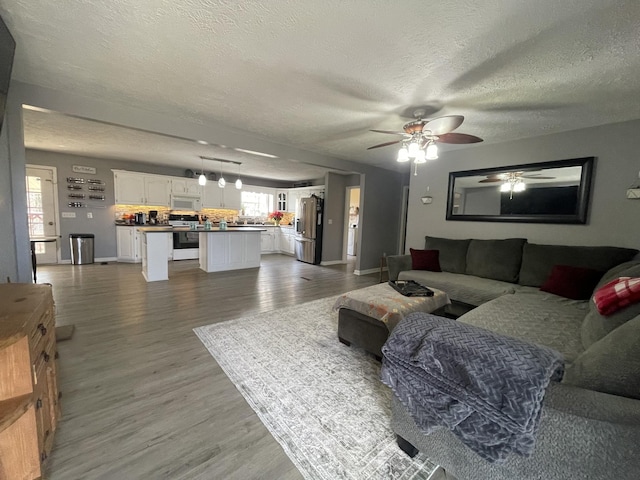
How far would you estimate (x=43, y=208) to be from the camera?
5547mm

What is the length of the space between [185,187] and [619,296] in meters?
7.88

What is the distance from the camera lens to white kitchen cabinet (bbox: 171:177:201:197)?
680 cm

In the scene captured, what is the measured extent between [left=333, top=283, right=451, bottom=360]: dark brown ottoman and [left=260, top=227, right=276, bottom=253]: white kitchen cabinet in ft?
19.5

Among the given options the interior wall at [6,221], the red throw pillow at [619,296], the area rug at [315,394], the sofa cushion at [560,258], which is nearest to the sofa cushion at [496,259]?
the sofa cushion at [560,258]

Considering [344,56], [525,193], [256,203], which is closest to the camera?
[344,56]

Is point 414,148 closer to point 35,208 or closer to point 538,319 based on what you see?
point 538,319

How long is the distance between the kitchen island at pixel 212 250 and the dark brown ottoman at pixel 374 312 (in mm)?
3726

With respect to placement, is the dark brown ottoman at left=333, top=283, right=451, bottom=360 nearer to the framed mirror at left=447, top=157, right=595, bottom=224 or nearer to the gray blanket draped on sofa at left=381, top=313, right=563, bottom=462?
the gray blanket draped on sofa at left=381, top=313, right=563, bottom=462

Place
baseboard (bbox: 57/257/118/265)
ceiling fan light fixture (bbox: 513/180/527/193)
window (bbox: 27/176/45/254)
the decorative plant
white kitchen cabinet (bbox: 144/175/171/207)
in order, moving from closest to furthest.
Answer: ceiling fan light fixture (bbox: 513/180/527/193)
window (bbox: 27/176/45/254)
baseboard (bbox: 57/257/118/265)
white kitchen cabinet (bbox: 144/175/171/207)
the decorative plant

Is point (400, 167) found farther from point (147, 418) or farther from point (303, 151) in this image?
point (147, 418)

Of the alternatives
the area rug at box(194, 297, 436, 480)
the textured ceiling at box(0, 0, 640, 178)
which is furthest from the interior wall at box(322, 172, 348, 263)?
the area rug at box(194, 297, 436, 480)

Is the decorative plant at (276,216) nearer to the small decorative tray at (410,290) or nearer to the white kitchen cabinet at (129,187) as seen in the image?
the white kitchen cabinet at (129,187)

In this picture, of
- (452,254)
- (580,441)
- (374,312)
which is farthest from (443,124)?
(452,254)

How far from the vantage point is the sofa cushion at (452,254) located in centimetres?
A: 392
